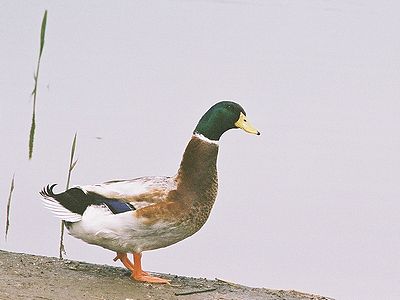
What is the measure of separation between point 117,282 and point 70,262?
0.39 m

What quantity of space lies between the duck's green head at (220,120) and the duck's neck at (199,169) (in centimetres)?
3

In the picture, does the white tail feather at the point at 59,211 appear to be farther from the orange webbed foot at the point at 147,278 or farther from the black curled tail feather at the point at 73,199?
the orange webbed foot at the point at 147,278

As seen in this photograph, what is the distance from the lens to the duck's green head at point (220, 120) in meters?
4.30

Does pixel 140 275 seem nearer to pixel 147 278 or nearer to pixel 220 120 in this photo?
pixel 147 278

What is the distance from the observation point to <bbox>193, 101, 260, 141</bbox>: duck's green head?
430 centimetres

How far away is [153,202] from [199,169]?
22 cm

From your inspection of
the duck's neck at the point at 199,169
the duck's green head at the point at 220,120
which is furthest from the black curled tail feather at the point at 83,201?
the duck's green head at the point at 220,120

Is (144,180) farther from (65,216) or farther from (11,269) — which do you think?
(11,269)

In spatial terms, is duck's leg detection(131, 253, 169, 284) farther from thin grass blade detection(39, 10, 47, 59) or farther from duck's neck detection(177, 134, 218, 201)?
thin grass blade detection(39, 10, 47, 59)

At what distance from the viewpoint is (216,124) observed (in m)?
4.30

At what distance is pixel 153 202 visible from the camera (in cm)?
420

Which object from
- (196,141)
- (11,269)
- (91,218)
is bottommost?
(11,269)

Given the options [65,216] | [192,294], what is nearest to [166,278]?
[192,294]

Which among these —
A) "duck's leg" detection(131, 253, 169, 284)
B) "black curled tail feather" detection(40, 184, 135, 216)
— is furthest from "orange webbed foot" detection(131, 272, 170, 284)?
"black curled tail feather" detection(40, 184, 135, 216)
